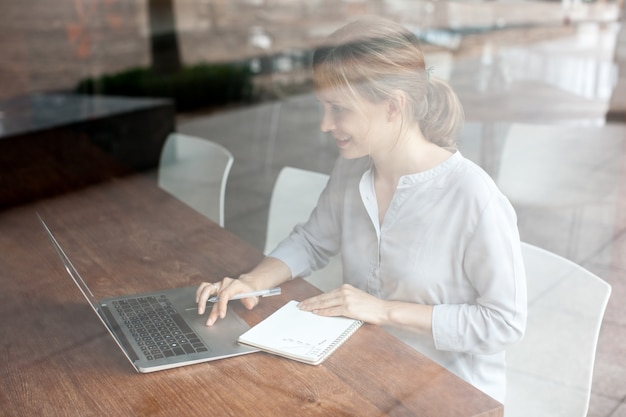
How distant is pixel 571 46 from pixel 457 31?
0.52 metres

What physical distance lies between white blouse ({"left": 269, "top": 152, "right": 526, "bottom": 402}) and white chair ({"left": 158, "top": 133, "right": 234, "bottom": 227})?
72 cm

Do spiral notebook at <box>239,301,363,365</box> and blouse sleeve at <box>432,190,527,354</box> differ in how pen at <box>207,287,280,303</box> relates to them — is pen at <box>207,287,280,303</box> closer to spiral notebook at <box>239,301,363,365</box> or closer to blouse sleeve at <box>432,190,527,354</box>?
spiral notebook at <box>239,301,363,365</box>

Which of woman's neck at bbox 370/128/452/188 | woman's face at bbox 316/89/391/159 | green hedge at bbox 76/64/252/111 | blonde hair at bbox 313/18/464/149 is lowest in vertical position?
green hedge at bbox 76/64/252/111

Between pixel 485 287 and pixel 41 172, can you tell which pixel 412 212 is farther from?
pixel 41 172

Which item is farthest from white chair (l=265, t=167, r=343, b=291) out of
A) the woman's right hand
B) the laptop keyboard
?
the laptop keyboard

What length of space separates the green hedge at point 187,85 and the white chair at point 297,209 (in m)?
2.12

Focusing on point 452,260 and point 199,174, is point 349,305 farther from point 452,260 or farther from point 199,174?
point 199,174

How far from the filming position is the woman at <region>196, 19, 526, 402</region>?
1.10 m

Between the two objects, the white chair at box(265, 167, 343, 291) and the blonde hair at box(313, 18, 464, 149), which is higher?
the blonde hair at box(313, 18, 464, 149)

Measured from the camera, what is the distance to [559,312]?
1.18 metres

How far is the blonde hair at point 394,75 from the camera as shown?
1.14m

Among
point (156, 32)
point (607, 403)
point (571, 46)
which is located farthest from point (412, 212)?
point (156, 32)

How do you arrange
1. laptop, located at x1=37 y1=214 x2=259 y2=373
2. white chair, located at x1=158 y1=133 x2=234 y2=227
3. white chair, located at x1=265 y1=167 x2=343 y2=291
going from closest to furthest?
laptop, located at x1=37 y1=214 x2=259 y2=373 < white chair, located at x1=265 y1=167 x2=343 y2=291 < white chair, located at x1=158 y1=133 x2=234 y2=227

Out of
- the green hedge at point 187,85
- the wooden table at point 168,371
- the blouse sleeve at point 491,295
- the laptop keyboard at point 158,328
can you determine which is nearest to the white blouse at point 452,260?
the blouse sleeve at point 491,295
